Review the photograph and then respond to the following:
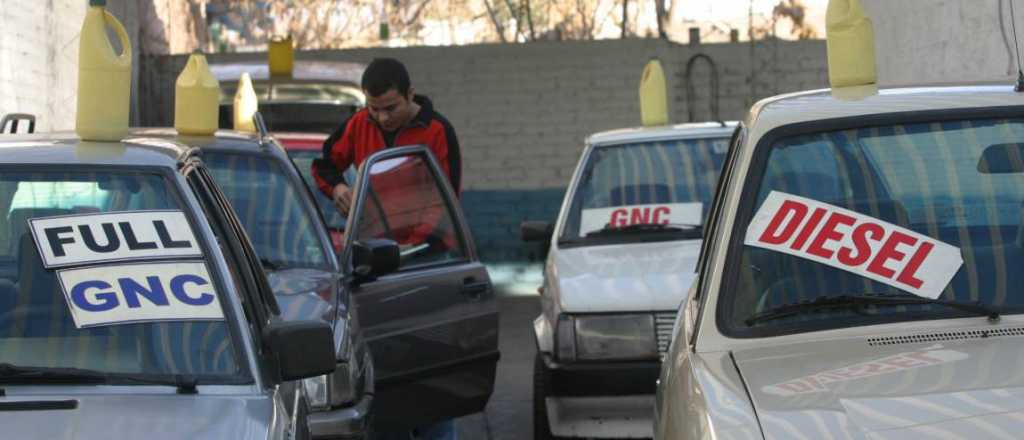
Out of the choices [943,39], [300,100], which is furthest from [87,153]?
[300,100]

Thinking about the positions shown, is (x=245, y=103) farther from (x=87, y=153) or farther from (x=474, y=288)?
(x=87, y=153)

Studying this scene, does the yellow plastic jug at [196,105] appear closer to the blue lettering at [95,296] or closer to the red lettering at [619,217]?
the red lettering at [619,217]

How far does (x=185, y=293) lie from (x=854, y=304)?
1549 mm

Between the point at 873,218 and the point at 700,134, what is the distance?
14.6 feet

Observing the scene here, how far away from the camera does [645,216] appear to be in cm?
805

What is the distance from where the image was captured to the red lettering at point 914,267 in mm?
3859

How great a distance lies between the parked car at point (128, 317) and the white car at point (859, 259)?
0.96 metres

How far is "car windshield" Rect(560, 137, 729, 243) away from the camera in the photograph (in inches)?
315

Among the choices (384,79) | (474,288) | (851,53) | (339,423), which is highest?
(384,79)

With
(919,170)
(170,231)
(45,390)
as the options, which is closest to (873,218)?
(919,170)

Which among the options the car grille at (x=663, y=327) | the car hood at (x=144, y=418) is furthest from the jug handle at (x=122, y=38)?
the car grille at (x=663, y=327)

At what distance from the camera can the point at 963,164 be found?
13.4 feet

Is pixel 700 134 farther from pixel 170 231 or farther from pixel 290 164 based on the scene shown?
pixel 170 231

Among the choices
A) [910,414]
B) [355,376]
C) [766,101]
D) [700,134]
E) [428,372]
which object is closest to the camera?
[910,414]
